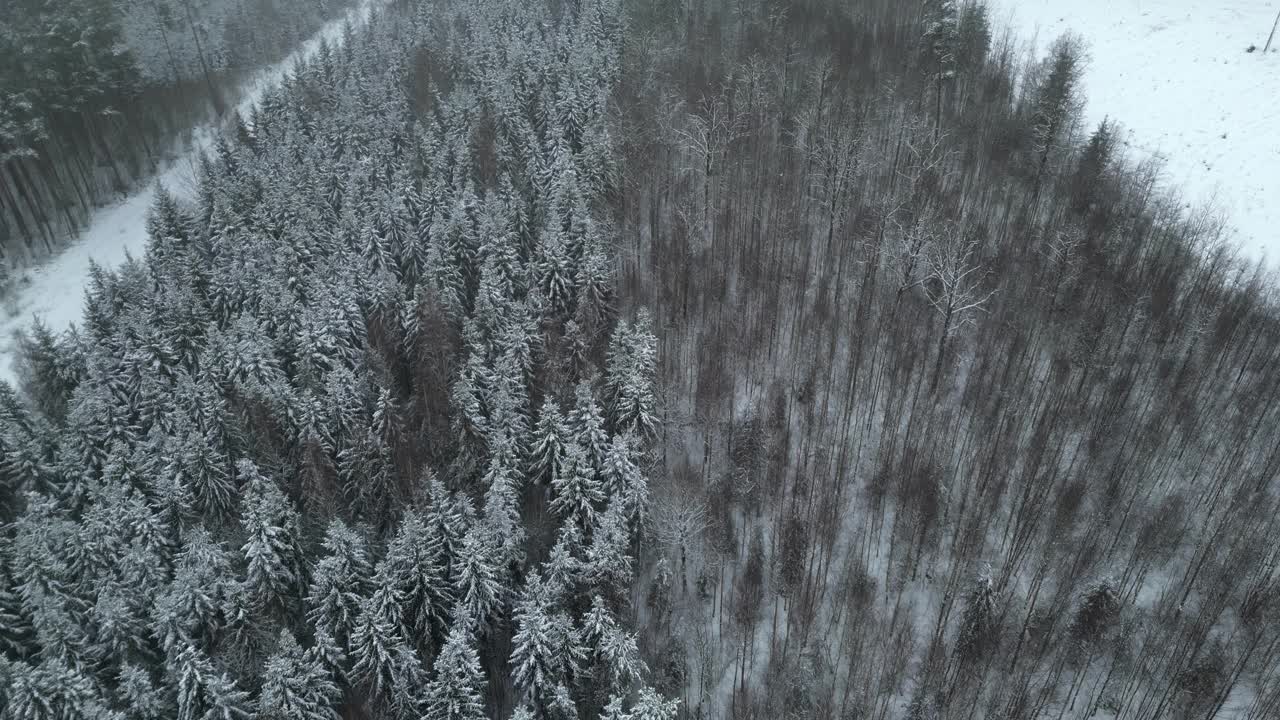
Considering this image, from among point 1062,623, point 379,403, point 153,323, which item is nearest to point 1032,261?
point 1062,623

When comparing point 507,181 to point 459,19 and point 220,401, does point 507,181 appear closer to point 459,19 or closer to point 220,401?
point 220,401

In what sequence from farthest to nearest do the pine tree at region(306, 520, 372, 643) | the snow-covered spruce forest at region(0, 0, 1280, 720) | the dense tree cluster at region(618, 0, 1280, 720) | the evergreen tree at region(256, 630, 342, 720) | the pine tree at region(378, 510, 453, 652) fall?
the dense tree cluster at region(618, 0, 1280, 720), the snow-covered spruce forest at region(0, 0, 1280, 720), the pine tree at region(378, 510, 453, 652), the pine tree at region(306, 520, 372, 643), the evergreen tree at region(256, 630, 342, 720)

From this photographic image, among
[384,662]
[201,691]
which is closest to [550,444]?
[384,662]

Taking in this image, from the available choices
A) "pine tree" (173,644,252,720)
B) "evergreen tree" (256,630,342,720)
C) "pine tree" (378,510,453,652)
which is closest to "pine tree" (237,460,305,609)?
"pine tree" (173,644,252,720)

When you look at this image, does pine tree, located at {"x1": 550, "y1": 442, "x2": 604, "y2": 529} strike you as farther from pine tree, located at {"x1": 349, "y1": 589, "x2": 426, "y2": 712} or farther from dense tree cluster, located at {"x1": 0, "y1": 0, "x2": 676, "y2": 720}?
pine tree, located at {"x1": 349, "y1": 589, "x2": 426, "y2": 712}

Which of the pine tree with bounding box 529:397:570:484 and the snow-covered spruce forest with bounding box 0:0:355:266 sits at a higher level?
the snow-covered spruce forest with bounding box 0:0:355:266

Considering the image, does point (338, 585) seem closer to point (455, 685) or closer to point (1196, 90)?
point (455, 685)

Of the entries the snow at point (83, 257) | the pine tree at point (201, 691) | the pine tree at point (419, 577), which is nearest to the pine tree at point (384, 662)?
the pine tree at point (419, 577)
